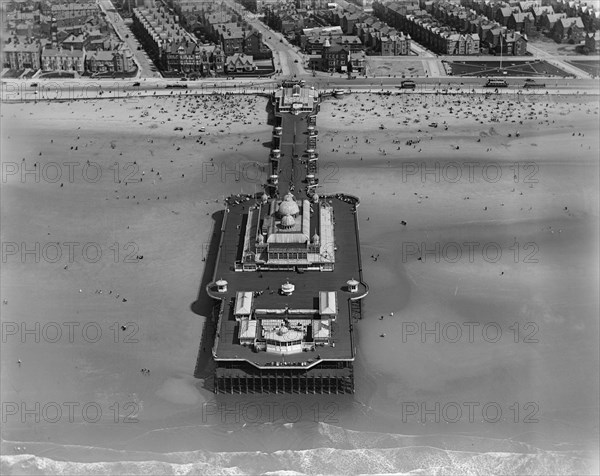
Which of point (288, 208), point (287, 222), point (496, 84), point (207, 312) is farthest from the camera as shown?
point (496, 84)

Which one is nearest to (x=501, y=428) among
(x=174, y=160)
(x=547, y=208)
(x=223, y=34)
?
(x=547, y=208)

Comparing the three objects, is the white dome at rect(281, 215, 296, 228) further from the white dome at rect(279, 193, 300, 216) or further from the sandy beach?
the sandy beach

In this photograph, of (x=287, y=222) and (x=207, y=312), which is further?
(x=287, y=222)

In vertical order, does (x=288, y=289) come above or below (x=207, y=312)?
above

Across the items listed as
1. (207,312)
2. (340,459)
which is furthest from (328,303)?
(340,459)

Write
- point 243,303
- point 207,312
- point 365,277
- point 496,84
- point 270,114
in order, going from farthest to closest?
point 496,84
point 270,114
point 365,277
point 207,312
point 243,303

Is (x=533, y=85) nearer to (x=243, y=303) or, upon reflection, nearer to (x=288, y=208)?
(x=288, y=208)

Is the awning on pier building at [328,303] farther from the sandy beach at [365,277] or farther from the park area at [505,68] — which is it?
the park area at [505,68]
